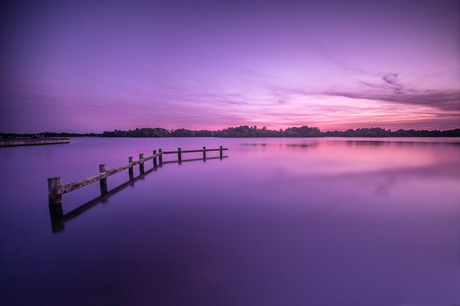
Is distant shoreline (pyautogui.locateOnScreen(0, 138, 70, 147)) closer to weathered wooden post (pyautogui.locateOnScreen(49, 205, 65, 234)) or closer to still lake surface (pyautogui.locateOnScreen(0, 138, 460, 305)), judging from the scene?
still lake surface (pyautogui.locateOnScreen(0, 138, 460, 305))

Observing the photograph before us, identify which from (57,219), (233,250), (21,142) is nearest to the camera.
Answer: (233,250)

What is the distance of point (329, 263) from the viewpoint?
439cm

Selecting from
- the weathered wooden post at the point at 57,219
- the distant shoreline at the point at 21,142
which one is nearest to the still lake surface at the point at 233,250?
the weathered wooden post at the point at 57,219

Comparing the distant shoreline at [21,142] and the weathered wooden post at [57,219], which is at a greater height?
the distant shoreline at [21,142]

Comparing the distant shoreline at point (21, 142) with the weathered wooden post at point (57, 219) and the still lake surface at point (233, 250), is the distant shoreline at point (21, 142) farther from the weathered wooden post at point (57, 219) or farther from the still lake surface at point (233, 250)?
the weathered wooden post at point (57, 219)

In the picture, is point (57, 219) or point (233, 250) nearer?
point (233, 250)

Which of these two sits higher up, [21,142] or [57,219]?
[21,142]

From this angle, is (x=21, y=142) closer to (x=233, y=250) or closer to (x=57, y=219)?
(x=57, y=219)

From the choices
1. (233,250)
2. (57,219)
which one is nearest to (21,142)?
(57,219)

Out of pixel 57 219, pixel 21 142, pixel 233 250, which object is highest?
pixel 21 142

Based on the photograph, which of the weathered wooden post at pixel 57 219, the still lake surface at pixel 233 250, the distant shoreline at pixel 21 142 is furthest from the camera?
the distant shoreline at pixel 21 142

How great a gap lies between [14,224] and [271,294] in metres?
8.58

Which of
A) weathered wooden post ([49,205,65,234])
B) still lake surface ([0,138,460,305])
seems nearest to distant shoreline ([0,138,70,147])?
still lake surface ([0,138,460,305])

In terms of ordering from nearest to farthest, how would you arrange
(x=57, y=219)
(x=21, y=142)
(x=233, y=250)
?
(x=233, y=250), (x=57, y=219), (x=21, y=142)
